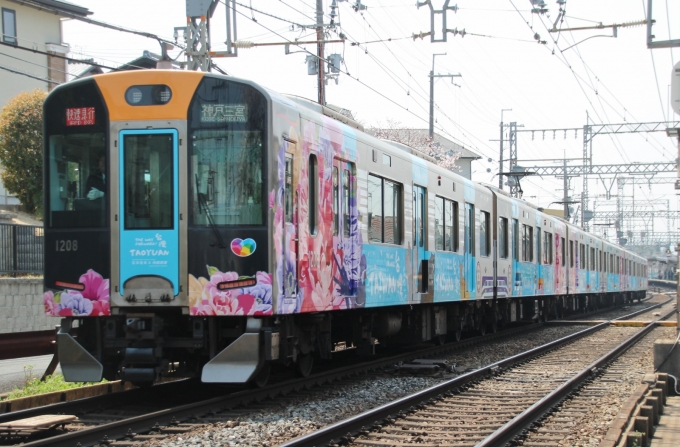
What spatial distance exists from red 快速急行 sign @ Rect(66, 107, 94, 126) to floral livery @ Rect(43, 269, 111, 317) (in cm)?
143

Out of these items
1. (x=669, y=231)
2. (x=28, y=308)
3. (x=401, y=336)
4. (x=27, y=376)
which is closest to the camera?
(x=27, y=376)

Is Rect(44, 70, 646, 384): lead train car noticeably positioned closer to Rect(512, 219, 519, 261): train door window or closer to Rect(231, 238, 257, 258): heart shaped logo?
Rect(231, 238, 257, 258): heart shaped logo

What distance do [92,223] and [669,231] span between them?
90.9m

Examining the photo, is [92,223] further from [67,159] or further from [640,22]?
[640,22]

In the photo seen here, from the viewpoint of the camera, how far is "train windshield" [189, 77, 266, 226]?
28.0ft

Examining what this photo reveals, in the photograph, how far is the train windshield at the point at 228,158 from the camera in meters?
8.53

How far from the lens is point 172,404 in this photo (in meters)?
8.84

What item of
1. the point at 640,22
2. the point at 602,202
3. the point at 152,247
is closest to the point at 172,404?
the point at 152,247

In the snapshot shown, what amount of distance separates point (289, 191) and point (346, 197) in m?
1.67

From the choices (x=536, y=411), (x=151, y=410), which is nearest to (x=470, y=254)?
(x=536, y=411)

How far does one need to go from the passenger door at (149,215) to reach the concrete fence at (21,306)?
8521 mm

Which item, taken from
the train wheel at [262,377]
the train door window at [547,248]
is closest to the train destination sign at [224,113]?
the train wheel at [262,377]

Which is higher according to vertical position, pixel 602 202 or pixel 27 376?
pixel 602 202

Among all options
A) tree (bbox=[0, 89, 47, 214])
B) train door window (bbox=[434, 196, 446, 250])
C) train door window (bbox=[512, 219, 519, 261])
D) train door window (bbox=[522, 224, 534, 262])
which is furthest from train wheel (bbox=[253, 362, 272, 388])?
tree (bbox=[0, 89, 47, 214])
